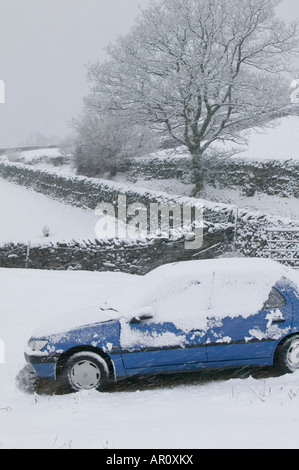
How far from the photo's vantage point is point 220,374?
6152 millimetres

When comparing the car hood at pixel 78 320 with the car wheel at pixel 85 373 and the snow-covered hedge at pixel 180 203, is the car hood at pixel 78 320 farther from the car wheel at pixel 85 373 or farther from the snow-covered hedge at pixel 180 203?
the snow-covered hedge at pixel 180 203

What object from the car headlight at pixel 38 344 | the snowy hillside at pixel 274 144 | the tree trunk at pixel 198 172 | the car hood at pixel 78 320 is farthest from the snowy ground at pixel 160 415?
the snowy hillside at pixel 274 144

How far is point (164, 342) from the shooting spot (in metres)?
5.70

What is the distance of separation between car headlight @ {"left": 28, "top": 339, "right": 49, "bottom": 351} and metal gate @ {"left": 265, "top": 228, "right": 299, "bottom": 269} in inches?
342

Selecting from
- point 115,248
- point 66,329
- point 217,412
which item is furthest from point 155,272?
point 115,248

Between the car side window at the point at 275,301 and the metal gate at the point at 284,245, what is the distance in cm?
723

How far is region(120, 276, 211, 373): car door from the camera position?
5688 millimetres

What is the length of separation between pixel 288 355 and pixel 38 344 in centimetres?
327

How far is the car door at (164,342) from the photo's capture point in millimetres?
5688

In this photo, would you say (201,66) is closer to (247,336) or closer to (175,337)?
(247,336)

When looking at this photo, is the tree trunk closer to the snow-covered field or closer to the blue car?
the snow-covered field

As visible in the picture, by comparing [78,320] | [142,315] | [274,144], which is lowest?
[78,320]

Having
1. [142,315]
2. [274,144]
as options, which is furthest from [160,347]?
[274,144]
